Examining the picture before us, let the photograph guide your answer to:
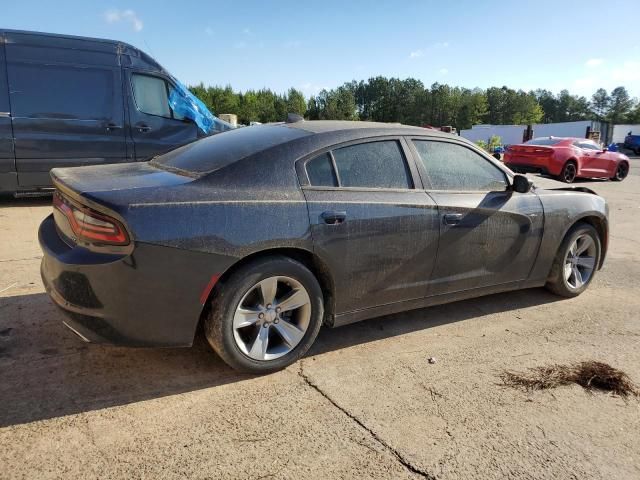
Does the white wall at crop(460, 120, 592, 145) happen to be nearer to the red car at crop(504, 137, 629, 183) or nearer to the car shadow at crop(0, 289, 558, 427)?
the red car at crop(504, 137, 629, 183)

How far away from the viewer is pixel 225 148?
333 cm

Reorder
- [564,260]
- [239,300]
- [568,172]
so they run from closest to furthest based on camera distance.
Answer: [239,300], [564,260], [568,172]

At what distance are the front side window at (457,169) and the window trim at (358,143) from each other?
12 cm

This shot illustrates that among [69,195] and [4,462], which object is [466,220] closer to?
[69,195]

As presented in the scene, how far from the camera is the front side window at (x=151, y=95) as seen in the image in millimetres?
8119

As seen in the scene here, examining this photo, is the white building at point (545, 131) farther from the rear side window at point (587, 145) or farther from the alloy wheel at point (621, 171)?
the rear side window at point (587, 145)

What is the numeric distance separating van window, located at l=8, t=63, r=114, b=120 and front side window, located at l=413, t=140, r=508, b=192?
19.6ft

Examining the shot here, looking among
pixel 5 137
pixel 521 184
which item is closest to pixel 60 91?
pixel 5 137

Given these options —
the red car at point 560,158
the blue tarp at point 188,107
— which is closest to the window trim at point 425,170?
the blue tarp at point 188,107

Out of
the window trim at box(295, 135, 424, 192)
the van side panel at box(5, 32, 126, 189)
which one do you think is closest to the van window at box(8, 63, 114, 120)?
the van side panel at box(5, 32, 126, 189)

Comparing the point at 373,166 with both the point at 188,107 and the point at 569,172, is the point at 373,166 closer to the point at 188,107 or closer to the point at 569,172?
the point at 188,107

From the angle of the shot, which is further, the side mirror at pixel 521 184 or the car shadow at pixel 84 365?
the side mirror at pixel 521 184

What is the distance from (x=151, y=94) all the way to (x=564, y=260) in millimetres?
6790

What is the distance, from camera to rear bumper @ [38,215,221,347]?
2559mm
